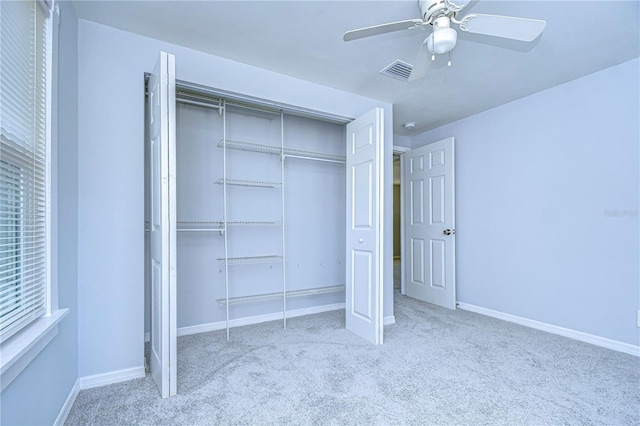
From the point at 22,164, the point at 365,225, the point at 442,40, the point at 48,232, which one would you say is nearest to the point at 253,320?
the point at 365,225

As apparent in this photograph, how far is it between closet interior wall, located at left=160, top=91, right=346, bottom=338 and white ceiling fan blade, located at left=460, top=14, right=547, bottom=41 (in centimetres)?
201

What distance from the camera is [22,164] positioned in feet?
4.45

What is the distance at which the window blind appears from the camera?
1.22 meters

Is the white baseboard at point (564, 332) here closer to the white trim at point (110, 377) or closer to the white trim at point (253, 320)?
the white trim at point (253, 320)

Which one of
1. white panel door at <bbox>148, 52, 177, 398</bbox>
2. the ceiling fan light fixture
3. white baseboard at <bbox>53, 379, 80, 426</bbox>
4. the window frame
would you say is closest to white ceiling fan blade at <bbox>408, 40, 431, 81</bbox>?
the ceiling fan light fixture

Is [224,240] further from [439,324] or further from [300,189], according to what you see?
[439,324]

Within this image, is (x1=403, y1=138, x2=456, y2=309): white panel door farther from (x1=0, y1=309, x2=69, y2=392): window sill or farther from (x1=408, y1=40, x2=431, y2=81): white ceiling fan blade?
(x1=0, y1=309, x2=69, y2=392): window sill

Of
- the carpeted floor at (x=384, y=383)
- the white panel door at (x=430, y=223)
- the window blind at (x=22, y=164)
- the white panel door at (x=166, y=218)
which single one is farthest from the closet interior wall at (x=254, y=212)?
the window blind at (x=22, y=164)

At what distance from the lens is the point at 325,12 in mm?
1990

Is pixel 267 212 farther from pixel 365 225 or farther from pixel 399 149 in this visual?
pixel 399 149

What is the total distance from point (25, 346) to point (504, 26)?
260cm

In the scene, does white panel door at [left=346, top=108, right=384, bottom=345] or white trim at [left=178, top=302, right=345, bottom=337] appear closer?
white panel door at [left=346, top=108, right=384, bottom=345]

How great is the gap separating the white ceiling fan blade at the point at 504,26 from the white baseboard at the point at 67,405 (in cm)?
295

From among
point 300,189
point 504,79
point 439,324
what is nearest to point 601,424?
point 439,324
